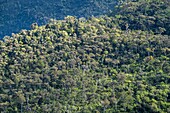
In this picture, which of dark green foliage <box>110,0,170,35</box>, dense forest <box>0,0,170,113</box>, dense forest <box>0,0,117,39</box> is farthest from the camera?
dense forest <box>0,0,117,39</box>

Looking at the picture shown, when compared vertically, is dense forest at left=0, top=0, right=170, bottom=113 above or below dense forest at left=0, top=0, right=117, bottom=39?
below

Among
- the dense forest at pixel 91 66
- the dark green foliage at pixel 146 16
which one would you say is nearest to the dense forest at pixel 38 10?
the dark green foliage at pixel 146 16

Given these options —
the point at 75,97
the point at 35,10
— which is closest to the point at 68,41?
the point at 75,97

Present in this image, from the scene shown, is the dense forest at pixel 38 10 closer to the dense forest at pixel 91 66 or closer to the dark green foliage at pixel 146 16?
the dark green foliage at pixel 146 16

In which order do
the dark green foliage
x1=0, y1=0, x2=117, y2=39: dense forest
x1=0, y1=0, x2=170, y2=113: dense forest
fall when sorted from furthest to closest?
1. x1=0, y1=0, x2=117, y2=39: dense forest
2. the dark green foliage
3. x1=0, y1=0, x2=170, y2=113: dense forest

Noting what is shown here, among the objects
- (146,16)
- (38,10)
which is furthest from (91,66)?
(38,10)

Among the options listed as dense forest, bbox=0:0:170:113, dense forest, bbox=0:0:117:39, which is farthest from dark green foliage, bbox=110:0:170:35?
dense forest, bbox=0:0:117:39

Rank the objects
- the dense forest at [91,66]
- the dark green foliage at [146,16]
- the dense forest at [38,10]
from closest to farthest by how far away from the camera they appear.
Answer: the dense forest at [91,66] → the dark green foliage at [146,16] → the dense forest at [38,10]

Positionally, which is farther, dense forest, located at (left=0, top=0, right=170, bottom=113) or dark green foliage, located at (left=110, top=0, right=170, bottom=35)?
dark green foliage, located at (left=110, top=0, right=170, bottom=35)

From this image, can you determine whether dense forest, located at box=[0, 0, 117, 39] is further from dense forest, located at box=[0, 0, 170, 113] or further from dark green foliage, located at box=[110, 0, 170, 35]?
dense forest, located at box=[0, 0, 170, 113]
